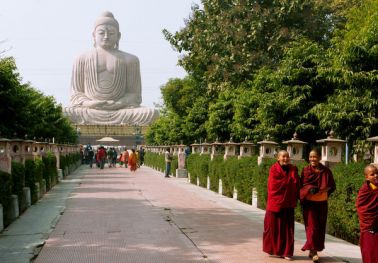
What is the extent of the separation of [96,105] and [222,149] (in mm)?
38576

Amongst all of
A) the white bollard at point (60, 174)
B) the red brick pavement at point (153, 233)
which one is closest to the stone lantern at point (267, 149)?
the red brick pavement at point (153, 233)

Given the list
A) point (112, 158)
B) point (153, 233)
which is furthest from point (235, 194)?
point (112, 158)

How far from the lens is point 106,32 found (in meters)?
61.9

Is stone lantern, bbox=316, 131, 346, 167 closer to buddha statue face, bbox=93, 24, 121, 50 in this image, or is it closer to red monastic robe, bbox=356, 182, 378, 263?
red monastic robe, bbox=356, 182, 378, 263

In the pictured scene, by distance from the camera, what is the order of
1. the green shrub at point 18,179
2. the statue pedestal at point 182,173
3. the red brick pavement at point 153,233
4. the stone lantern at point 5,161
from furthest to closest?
the statue pedestal at point 182,173
the green shrub at point 18,179
the stone lantern at point 5,161
the red brick pavement at point 153,233

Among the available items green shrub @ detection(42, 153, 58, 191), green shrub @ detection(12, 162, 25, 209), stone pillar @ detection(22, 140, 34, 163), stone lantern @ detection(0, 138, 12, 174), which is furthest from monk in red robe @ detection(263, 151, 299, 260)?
green shrub @ detection(42, 153, 58, 191)

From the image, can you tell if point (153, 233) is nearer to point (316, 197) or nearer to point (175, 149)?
point (316, 197)

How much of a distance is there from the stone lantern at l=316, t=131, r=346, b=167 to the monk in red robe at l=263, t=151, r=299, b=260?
10.5 feet

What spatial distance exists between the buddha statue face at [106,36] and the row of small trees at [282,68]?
86.1 ft

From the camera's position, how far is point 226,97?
79.9ft

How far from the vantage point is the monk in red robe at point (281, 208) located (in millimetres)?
8094

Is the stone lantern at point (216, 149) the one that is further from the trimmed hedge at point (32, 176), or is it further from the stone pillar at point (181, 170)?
the trimmed hedge at point (32, 176)

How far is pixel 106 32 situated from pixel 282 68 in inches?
1811

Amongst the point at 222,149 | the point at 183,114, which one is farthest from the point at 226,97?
the point at 183,114
